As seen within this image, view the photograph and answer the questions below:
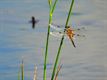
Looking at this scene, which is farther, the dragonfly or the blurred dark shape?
the blurred dark shape

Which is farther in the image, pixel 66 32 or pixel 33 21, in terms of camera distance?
pixel 33 21

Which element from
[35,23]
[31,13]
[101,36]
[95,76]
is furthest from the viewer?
[31,13]

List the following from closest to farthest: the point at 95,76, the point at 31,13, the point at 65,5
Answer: the point at 95,76
the point at 31,13
the point at 65,5

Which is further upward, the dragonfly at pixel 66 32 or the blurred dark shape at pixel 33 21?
the dragonfly at pixel 66 32

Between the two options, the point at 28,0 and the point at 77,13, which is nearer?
the point at 77,13

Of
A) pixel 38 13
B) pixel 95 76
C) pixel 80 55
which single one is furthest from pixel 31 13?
pixel 95 76

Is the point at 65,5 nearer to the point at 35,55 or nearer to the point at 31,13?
the point at 31,13

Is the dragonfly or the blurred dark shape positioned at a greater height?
the dragonfly

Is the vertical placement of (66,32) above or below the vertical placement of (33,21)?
above

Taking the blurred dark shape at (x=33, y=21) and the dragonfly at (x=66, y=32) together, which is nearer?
the dragonfly at (x=66, y=32)
